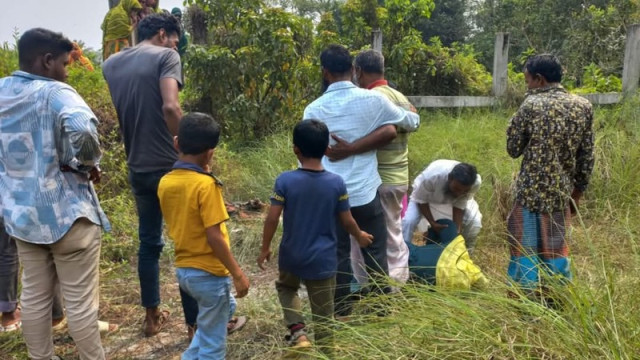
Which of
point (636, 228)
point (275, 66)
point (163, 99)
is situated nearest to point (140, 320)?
point (163, 99)

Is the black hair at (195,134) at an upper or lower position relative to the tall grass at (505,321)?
upper

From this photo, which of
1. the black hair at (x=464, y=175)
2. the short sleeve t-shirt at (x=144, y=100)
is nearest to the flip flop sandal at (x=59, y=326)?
the short sleeve t-shirt at (x=144, y=100)

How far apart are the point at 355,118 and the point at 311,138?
549mm

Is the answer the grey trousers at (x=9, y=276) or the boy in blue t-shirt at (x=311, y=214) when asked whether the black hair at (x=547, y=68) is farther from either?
the grey trousers at (x=9, y=276)

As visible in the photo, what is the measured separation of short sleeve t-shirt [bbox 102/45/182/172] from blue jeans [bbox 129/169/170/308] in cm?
7

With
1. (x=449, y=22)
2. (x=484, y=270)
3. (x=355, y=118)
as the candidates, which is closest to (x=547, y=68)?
(x=355, y=118)

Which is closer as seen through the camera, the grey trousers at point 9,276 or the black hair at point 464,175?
the grey trousers at point 9,276

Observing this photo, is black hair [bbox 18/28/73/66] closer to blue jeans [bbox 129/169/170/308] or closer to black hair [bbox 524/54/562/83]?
blue jeans [bbox 129/169/170/308]

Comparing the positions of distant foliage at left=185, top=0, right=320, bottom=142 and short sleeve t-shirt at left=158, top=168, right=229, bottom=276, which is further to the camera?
distant foliage at left=185, top=0, right=320, bottom=142

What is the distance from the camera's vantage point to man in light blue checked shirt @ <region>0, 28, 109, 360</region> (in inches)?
92.0

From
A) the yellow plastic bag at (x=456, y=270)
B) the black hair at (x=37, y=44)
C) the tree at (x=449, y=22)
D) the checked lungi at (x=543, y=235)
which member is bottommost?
the yellow plastic bag at (x=456, y=270)

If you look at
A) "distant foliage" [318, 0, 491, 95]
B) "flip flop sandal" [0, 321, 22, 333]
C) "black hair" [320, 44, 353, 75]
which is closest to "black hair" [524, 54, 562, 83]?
"black hair" [320, 44, 353, 75]

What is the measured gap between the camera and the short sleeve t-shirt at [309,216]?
2.53 meters

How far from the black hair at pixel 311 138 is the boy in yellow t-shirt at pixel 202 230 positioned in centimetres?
40
